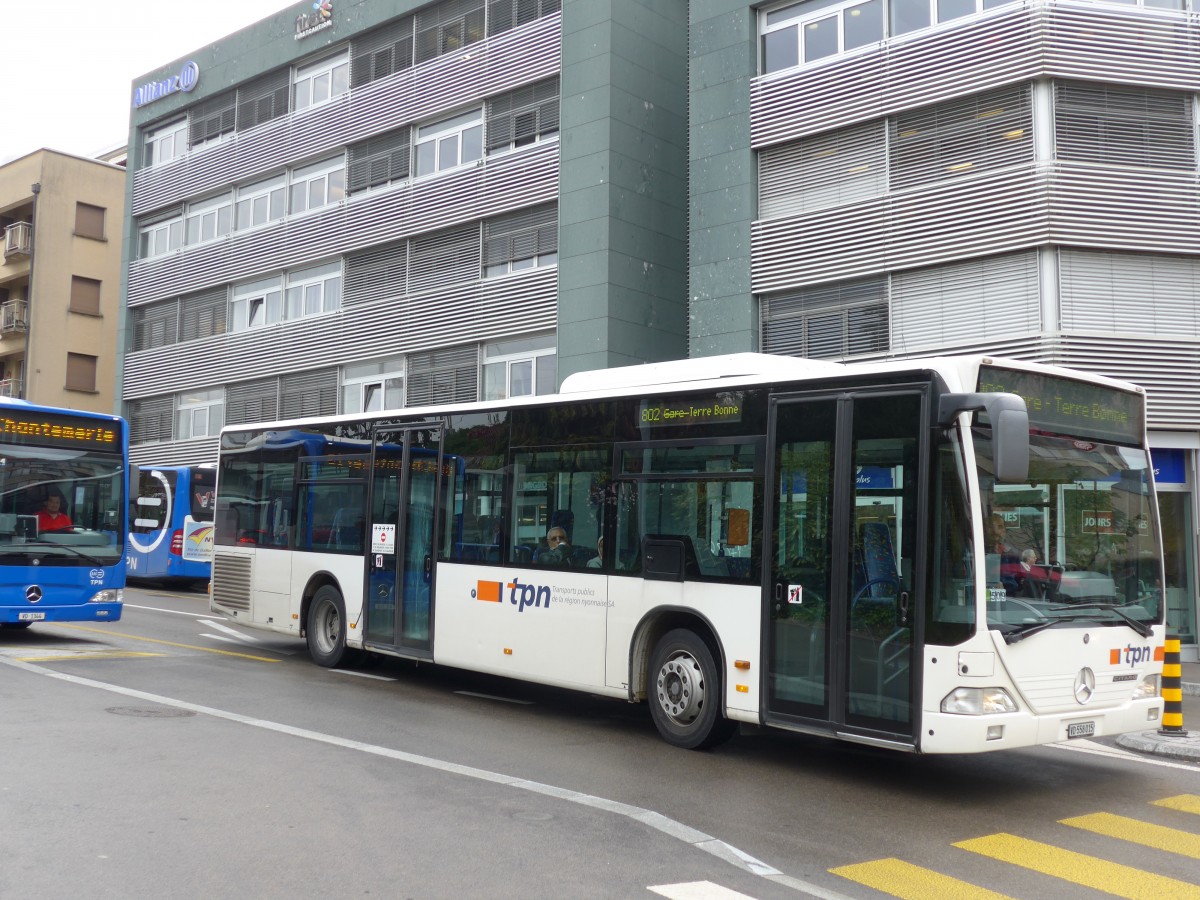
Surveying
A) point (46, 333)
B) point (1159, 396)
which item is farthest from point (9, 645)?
point (46, 333)

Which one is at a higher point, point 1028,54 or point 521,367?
point 1028,54

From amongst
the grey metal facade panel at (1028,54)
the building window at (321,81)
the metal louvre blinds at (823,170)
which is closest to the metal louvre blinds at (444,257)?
the building window at (321,81)

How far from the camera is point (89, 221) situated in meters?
47.8

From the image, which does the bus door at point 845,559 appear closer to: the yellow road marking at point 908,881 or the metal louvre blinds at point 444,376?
the yellow road marking at point 908,881

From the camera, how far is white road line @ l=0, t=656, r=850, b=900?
577 cm

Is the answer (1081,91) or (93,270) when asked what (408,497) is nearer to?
(1081,91)

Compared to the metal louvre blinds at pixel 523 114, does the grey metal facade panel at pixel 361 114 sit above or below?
above

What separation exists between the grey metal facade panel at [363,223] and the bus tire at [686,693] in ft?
60.5

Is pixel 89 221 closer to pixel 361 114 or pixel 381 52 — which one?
pixel 361 114

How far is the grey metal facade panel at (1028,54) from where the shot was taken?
62.8ft

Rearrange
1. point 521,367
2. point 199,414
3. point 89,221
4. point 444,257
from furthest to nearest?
point 89,221 → point 199,414 → point 444,257 → point 521,367

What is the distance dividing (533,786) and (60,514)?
391 inches

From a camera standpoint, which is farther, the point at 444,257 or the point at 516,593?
the point at 444,257

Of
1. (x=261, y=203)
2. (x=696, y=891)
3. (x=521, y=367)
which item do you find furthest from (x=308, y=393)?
(x=696, y=891)
